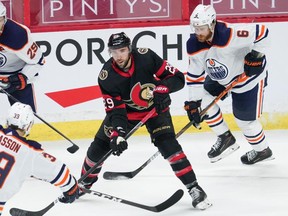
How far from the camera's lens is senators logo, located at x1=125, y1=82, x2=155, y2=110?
4.68m

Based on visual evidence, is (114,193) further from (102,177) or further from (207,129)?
(207,129)

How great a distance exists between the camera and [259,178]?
17.2ft

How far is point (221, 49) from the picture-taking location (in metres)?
5.13

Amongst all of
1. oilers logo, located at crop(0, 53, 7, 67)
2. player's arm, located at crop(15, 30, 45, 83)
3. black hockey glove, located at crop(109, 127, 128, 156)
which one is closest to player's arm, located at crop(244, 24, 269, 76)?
black hockey glove, located at crop(109, 127, 128, 156)

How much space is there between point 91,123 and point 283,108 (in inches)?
54.0

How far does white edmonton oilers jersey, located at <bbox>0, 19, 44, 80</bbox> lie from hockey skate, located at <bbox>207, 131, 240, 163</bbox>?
1.19m

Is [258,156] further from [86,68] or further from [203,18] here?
[86,68]

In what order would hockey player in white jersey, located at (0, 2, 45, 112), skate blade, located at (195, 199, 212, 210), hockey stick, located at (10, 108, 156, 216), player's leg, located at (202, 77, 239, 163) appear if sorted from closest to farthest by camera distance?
hockey stick, located at (10, 108, 156, 216) → skate blade, located at (195, 199, 212, 210) → hockey player in white jersey, located at (0, 2, 45, 112) → player's leg, located at (202, 77, 239, 163)

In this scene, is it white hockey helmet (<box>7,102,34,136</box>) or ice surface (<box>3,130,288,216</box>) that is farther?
ice surface (<box>3,130,288,216</box>)

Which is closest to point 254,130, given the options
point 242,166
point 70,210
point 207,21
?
point 242,166

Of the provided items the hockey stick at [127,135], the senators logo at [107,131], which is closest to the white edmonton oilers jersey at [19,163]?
the hockey stick at [127,135]

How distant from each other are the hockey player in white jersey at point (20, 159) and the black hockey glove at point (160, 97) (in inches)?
29.4

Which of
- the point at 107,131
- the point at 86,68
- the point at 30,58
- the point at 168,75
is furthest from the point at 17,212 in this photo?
the point at 86,68

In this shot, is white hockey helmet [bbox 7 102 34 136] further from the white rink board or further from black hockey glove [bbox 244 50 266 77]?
the white rink board
